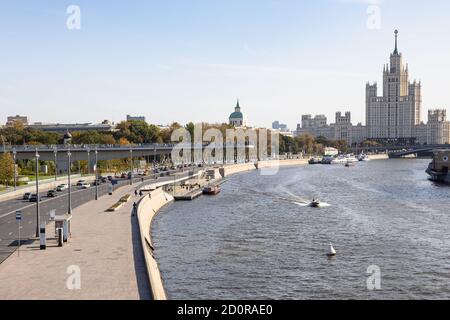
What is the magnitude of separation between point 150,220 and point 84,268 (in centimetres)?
2499

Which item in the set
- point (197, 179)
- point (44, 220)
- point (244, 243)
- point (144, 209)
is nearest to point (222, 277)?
point (244, 243)

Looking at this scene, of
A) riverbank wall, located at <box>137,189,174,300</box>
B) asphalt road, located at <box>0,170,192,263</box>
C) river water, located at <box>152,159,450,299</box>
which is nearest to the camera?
riverbank wall, located at <box>137,189,174,300</box>

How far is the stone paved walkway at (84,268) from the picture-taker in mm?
23156

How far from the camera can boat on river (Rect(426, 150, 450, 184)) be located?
357 ft

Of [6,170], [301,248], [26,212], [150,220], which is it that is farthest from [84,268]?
[6,170]

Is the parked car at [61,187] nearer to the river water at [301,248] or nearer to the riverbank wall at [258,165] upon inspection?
the river water at [301,248]

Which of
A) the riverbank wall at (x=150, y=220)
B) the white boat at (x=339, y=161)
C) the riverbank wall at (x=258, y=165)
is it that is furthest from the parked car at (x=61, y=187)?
the white boat at (x=339, y=161)

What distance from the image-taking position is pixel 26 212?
47.4 meters

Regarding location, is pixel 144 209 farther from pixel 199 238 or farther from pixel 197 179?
pixel 197 179

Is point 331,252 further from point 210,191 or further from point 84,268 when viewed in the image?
point 210,191

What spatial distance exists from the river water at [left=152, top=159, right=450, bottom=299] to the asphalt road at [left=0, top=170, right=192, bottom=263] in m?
7.96

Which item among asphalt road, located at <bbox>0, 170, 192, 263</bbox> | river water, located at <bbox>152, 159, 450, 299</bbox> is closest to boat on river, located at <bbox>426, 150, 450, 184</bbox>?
river water, located at <bbox>152, 159, 450, 299</bbox>

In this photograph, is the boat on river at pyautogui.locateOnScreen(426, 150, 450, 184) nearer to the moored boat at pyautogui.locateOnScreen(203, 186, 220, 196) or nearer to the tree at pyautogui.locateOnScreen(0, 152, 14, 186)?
the moored boat at pyautogui.locateOnScreen(203, 186, 220, 196)

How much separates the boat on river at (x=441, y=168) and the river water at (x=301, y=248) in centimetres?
4077
